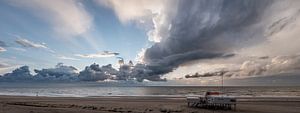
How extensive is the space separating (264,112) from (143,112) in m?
13.2

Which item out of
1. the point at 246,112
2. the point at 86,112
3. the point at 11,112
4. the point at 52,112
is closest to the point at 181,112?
the point at 246,112

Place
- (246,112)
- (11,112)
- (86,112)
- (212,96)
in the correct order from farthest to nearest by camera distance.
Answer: (212,96) → (246,112) → (86,112) → (11,112)

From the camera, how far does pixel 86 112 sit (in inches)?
1261

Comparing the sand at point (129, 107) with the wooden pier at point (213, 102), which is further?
the wooden pier at point (213, 102)

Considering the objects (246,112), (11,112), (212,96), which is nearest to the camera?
(11,112)

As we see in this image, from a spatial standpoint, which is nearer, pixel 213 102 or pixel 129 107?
pixel 213 102

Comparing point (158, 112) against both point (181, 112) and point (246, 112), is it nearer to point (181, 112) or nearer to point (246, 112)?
point (181, 112)

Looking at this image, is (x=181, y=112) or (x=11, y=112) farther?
(x=181, y=112)

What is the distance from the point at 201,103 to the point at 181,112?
627cm

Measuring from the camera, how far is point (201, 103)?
39062 millimetres

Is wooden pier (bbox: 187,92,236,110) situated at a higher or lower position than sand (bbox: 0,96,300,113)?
higher

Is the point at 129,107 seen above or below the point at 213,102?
below

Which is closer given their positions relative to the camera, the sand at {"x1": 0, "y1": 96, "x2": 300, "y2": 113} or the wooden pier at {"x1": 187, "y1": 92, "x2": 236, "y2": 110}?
the sand at {"x1": 0, "y1": 96, "x2": 300, "y2": 113}

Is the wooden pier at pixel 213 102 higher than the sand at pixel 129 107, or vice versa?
the wooden pier at pixel 213 102
